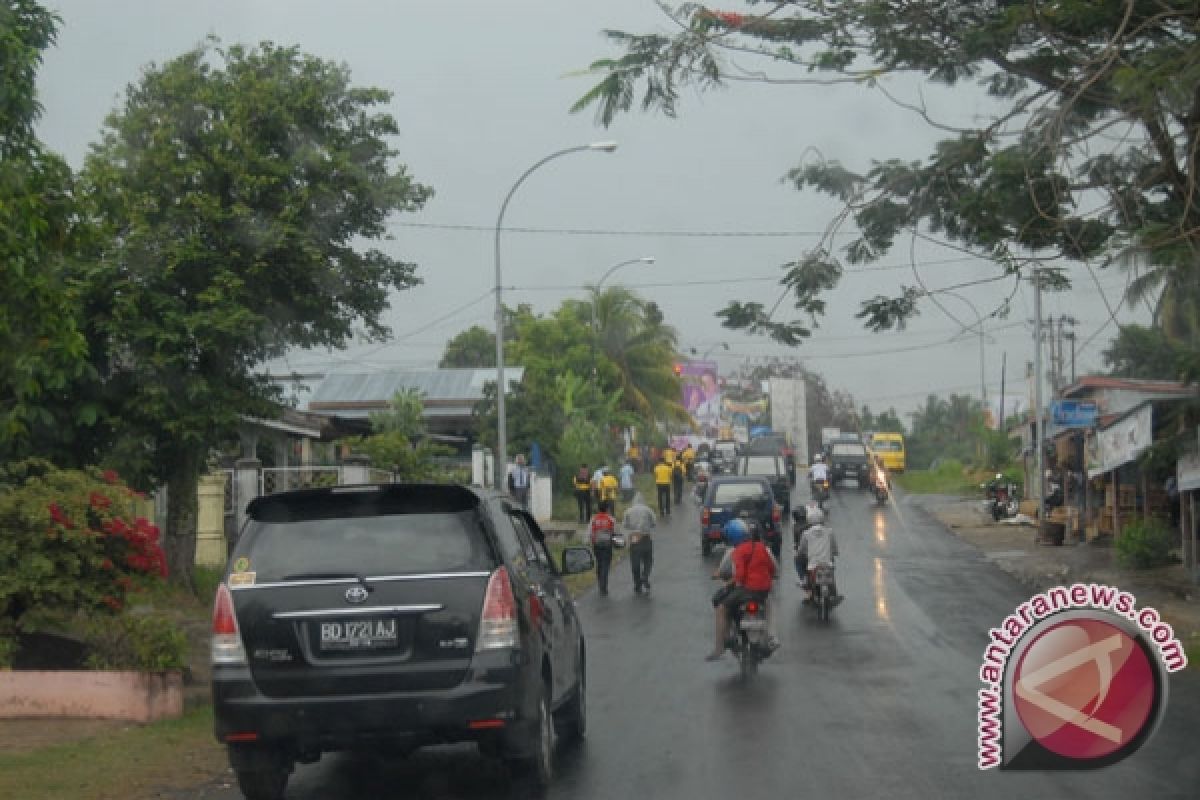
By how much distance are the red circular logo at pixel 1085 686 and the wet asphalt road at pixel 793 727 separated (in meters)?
3.71

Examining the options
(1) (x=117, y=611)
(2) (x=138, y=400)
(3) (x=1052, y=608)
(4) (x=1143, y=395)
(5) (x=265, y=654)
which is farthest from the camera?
(4) (x=1143, y=395)

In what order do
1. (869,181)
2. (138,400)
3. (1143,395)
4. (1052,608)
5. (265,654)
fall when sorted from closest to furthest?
(1052,608)
(265,654)
(869,181)
(138,400)
(1143,395)

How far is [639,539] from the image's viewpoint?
960 inches

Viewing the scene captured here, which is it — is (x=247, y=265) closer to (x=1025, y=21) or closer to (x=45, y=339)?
(x=45, y=339)

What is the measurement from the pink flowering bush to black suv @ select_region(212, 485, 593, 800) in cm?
476

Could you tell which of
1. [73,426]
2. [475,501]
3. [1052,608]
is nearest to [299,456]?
[73,426]

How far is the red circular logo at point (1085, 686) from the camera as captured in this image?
4949 mm

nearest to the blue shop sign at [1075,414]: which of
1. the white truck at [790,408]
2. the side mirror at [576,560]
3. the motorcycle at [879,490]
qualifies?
the motorcycle at [879,490]

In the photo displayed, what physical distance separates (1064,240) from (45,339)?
29.4 feet

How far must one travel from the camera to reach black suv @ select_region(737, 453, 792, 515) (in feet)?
135

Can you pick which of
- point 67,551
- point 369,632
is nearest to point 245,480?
point 67,551

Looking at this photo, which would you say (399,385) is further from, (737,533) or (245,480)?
(737,533)

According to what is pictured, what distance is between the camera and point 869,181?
46.4 feet

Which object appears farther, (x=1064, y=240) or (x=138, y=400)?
(x=138, y=400)
